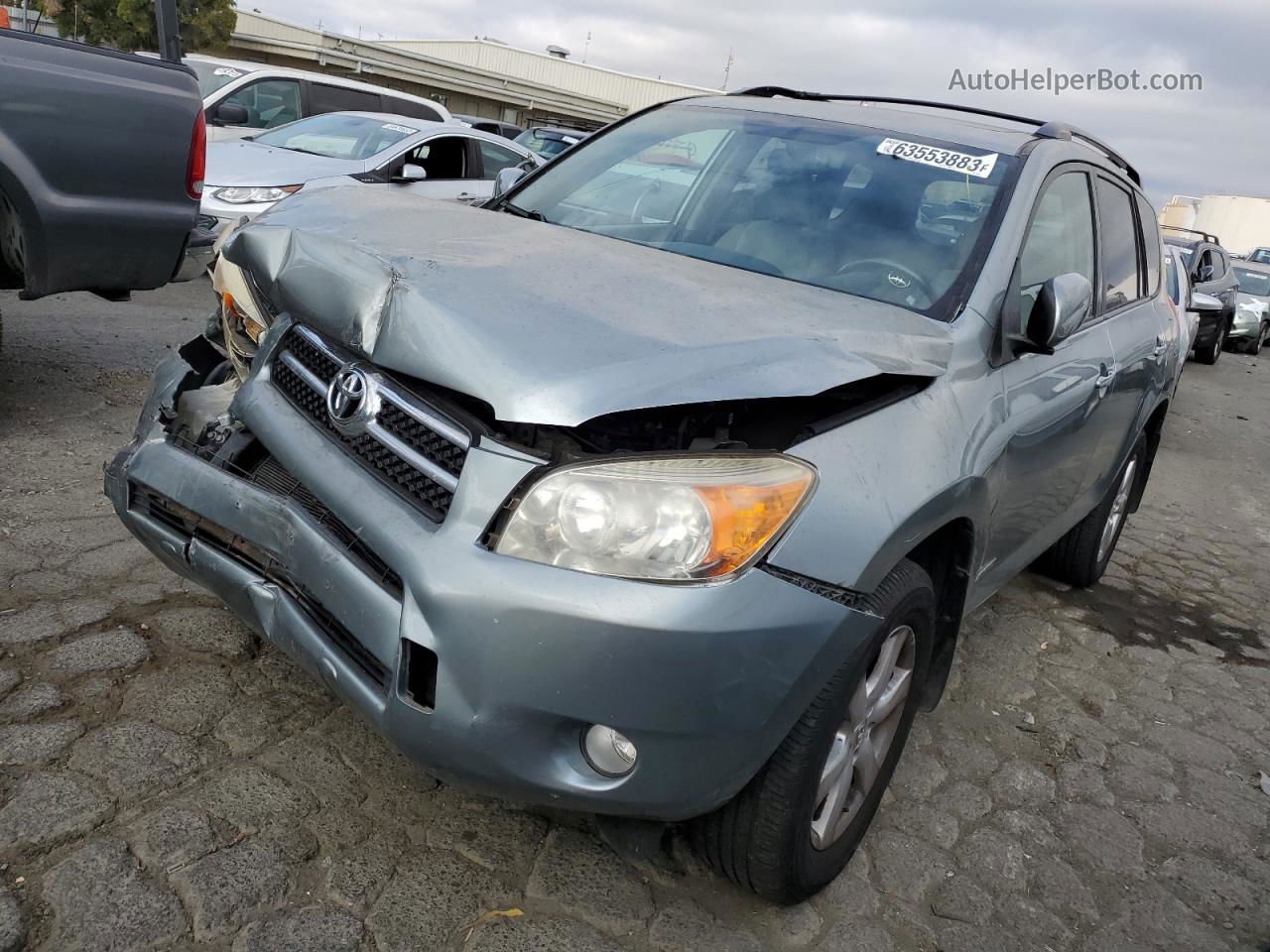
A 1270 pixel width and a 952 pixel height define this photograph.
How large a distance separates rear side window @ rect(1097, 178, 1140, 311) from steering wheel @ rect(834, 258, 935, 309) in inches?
50.1

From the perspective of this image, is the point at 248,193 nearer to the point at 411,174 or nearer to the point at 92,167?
the point at 411,174

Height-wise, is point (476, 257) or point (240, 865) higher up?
point (476, 257)

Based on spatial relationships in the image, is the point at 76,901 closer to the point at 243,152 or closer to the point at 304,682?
the point at 304,682

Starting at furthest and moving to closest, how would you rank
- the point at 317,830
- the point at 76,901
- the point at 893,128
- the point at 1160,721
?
the point at 1160,721, the point at 893,128, the point at 317,830, the point at 76,901

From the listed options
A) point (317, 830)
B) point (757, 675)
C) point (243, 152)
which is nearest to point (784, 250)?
point (757, 675)

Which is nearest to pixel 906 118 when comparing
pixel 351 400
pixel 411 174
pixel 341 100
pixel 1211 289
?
pixel 351 400

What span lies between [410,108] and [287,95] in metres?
1.25

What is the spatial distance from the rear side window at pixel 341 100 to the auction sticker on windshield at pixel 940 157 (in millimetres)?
9329

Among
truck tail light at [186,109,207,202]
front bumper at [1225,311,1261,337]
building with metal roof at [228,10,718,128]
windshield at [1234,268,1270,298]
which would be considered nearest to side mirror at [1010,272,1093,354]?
truck tail light at [186,109,207,202]

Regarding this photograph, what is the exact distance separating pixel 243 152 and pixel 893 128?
7.03 m

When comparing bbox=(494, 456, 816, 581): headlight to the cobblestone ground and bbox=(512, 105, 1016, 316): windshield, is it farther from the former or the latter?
bbox=(512, 105, 1016, 316): windshield

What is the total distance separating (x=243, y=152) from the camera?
29.2 ft

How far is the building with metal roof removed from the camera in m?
33.1

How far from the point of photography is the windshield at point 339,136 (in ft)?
30.0
